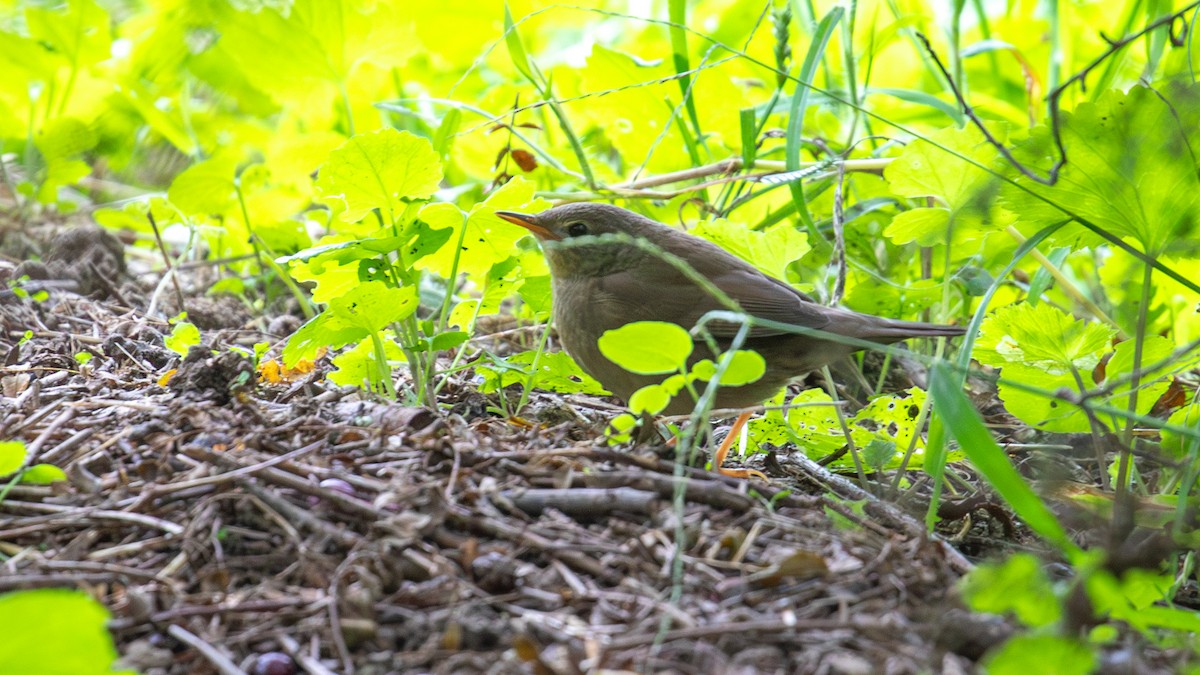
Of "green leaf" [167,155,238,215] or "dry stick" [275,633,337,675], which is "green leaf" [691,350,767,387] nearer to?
"dry stick" [275,633,337,675]

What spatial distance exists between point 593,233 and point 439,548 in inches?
90.2

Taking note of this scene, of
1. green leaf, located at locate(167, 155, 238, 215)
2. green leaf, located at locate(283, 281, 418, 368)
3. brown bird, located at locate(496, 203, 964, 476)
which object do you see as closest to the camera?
green leaf, located at locate(283, 281, 418, 368)

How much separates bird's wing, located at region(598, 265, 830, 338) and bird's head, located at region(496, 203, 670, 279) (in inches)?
3.0

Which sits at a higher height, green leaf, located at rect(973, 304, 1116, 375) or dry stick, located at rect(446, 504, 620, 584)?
green leaf, located at rect(973, 304, 1116, 375)

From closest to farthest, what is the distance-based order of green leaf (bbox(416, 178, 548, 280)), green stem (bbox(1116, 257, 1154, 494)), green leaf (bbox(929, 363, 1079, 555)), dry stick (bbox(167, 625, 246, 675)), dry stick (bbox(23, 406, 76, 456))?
dry stick (bbox(167, 625, 246, 675)), green leaf (bbox(929, 363, 1079, 555)), dry stick (bbox(23, 406, 76, 456)), green stem (bbox(1116, 257, 1154, 494)), green leaf (bbox(416, 178, 548, 280))

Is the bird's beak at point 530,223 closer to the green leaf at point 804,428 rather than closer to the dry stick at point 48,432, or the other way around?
the green leaf at point 804,428

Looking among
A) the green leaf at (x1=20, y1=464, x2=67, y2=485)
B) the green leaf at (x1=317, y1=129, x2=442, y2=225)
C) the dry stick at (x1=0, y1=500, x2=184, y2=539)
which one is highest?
the green leaf at (x1=317, y1=129, x2=442, y2=225)

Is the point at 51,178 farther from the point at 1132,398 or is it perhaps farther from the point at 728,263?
the point at 1132,398

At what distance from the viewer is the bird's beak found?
12.3 feet

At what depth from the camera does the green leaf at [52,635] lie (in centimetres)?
170

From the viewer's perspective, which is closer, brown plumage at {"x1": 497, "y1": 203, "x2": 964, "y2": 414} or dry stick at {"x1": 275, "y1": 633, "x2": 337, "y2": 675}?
dry stick at {"x1": 275, "y1": 633, "x2": 337, "y2": 675}

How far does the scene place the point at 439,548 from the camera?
2389mm

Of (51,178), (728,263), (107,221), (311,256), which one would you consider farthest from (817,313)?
(51,178)

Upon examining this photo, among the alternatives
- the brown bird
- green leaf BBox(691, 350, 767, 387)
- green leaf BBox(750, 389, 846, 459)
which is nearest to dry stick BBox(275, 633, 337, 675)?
green leaf BBox(691, 350, 767, 387)
